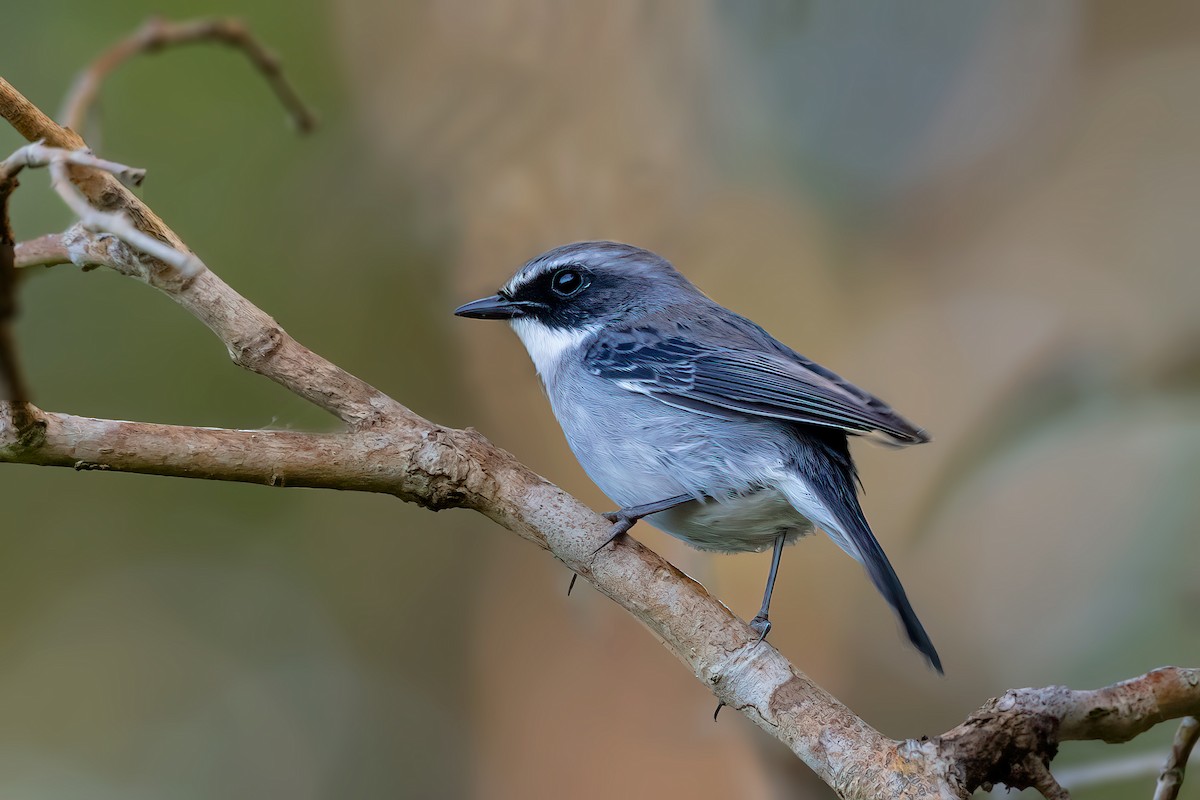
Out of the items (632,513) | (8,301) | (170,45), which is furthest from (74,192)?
(170,45)

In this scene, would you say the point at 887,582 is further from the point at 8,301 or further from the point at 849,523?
the point at 8,301

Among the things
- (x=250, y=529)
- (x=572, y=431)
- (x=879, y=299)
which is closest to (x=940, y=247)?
(x=879, y=299)

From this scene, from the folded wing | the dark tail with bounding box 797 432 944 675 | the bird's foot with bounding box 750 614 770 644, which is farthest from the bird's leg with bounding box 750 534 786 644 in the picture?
the folded wing

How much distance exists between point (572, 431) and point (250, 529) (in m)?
2.61

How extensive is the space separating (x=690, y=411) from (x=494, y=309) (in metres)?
0.81

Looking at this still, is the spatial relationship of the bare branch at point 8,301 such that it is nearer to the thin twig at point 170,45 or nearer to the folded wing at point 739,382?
the thin twig at point 170,45

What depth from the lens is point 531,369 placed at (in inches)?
194

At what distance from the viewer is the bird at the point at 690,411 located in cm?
268

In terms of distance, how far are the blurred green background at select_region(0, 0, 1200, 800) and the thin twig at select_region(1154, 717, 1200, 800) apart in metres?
1.98

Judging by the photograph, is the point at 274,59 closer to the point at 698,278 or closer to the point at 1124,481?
the point at 698,278

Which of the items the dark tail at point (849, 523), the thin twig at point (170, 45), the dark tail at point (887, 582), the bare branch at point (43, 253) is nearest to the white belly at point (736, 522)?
the dark tail at point (849, 523)

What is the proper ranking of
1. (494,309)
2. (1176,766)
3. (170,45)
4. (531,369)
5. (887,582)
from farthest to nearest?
1. (531,369)
2. (170,45)
3. (494,309)
4. (887,582)
5. (1176,766)

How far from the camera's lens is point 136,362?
15.4 ft

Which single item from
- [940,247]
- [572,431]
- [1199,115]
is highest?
[1199,115]
